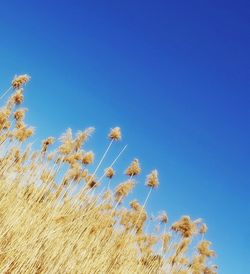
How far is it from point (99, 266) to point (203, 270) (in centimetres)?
383

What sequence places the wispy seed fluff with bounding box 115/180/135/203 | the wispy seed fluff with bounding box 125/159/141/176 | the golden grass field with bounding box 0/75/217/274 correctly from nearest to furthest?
1. the golden grass field with bounding box 0/75/217/274
2. the wispy seed fluff with bounding box 115/180/135/203
3. the wispy seed fluff with bounding box 125/159/141/176

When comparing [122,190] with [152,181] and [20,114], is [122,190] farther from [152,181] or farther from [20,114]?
[20,114]

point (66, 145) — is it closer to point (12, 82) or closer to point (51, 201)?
point (12, 82)

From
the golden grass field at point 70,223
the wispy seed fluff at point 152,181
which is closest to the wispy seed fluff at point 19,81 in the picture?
the golden grass field at point 70,223

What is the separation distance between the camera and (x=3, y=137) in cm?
595

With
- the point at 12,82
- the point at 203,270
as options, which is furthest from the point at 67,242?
the point at 203,270

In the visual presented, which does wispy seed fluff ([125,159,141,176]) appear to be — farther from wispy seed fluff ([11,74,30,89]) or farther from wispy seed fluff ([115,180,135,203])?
wispy seed fluff ([11,74,30,89])

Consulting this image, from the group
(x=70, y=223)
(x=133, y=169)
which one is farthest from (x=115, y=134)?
(x=70, y=223)

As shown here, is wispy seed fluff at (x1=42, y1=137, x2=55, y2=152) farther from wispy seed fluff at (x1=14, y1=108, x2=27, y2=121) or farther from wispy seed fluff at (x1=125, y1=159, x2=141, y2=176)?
wispy seed fluff at (x1=125, y1=159, x2=141, y2=176)

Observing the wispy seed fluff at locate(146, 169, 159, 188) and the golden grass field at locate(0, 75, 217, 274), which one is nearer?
the golden grass field at locate(0, 75, 217, 274)

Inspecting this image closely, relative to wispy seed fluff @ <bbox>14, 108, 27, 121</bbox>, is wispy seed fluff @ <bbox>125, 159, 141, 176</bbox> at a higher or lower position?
higher

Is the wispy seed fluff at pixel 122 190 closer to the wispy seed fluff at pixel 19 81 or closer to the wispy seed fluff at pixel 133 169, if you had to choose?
the wispy seed fluff at pixel 133 169

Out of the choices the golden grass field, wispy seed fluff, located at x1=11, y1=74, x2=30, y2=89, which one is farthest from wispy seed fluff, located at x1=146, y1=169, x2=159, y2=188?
wispy seed fluff, located at x1=11, y1=74, x2=30, y2=89

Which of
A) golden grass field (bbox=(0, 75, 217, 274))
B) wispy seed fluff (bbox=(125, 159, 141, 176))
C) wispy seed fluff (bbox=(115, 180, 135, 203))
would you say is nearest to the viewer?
golden grass field (bbox=(0, 75, 217, 274))
